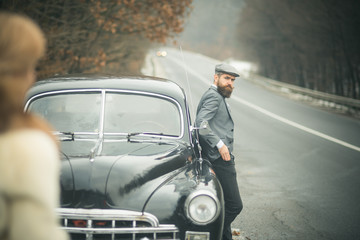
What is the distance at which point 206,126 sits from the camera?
3.76 meters

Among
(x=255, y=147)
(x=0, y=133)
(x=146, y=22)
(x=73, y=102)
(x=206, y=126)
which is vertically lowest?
(x=0, y=133)


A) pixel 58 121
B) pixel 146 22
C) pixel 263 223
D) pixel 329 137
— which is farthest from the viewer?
pixel 329 137

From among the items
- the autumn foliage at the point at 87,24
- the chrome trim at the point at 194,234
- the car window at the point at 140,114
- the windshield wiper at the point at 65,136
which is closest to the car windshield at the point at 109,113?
the car window at the point at 140,114

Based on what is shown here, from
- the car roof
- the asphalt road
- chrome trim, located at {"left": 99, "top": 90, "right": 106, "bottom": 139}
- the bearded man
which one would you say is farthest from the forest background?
the asphalt road

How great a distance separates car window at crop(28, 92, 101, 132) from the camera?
3994mm

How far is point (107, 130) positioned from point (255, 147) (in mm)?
7452

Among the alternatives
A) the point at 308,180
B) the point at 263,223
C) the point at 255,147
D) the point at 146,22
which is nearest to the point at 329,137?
the point at 255,147

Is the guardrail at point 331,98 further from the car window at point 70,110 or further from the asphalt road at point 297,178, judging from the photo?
the car window at point 70,110

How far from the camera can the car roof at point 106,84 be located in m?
4.17

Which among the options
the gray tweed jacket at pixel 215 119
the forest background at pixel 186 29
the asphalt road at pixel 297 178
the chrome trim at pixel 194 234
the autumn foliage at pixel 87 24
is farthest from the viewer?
the forest background at pixel 186 29

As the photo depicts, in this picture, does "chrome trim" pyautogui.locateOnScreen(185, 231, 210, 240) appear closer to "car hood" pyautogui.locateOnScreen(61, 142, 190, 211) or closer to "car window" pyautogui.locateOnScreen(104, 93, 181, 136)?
"car hood" pyautogui.locateOnScreen(61, 142, 190, 211)

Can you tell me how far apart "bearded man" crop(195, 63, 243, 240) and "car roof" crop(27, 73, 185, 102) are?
0.40 metres

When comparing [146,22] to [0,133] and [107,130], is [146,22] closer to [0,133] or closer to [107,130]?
[107,130]

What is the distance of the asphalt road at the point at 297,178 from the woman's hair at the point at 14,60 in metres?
2.43
